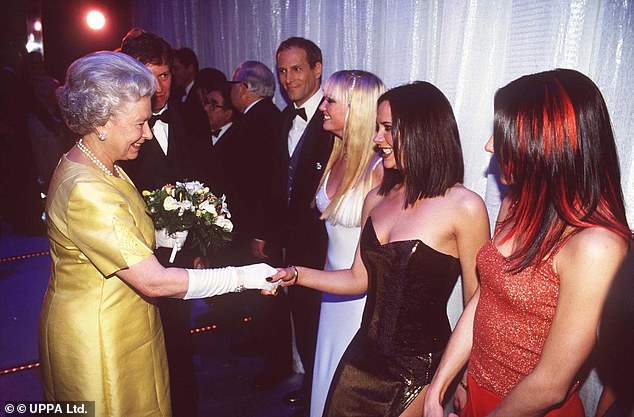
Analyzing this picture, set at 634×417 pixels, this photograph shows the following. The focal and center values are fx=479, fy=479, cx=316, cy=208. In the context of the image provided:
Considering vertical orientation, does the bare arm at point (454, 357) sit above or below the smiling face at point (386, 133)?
below

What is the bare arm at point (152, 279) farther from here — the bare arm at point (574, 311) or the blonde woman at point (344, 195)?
the bare arm at point (574, 311)

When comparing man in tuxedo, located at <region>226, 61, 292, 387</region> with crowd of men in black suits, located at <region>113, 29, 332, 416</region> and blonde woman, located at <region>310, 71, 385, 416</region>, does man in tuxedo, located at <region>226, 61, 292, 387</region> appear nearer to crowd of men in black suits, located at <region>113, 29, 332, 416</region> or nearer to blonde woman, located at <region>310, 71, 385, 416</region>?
crowd of men in black suits, located at <region>113, 29, 332, 416</region>

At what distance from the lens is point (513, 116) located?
4.72ft

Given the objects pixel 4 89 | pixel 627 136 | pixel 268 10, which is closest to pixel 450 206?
pixel 627 136

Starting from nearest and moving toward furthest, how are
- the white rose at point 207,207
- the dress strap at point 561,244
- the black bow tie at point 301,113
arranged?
the dress strap at point 561,244
the white rose at point 207,207
the black bow tie at point 301,113

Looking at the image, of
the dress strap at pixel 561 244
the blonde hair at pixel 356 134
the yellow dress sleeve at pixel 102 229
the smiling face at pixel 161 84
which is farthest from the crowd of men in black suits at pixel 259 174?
the dress strap at pixel 561 244

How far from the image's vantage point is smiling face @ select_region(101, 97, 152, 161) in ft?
6.30

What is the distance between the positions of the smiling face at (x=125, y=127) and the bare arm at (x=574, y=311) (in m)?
1.62

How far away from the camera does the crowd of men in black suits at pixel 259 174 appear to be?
9.37 ft

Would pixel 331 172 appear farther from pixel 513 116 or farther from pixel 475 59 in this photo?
pixel 513 116

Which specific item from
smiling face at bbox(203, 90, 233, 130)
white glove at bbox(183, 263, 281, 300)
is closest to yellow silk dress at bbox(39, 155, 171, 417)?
white glove at bbox(183, 263, 281, 300)

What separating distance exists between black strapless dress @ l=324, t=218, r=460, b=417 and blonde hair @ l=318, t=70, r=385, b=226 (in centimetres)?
73

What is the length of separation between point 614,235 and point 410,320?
873 millimetres

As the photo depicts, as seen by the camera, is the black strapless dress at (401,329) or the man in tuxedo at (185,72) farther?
the man in tuxedo at (185,72)
